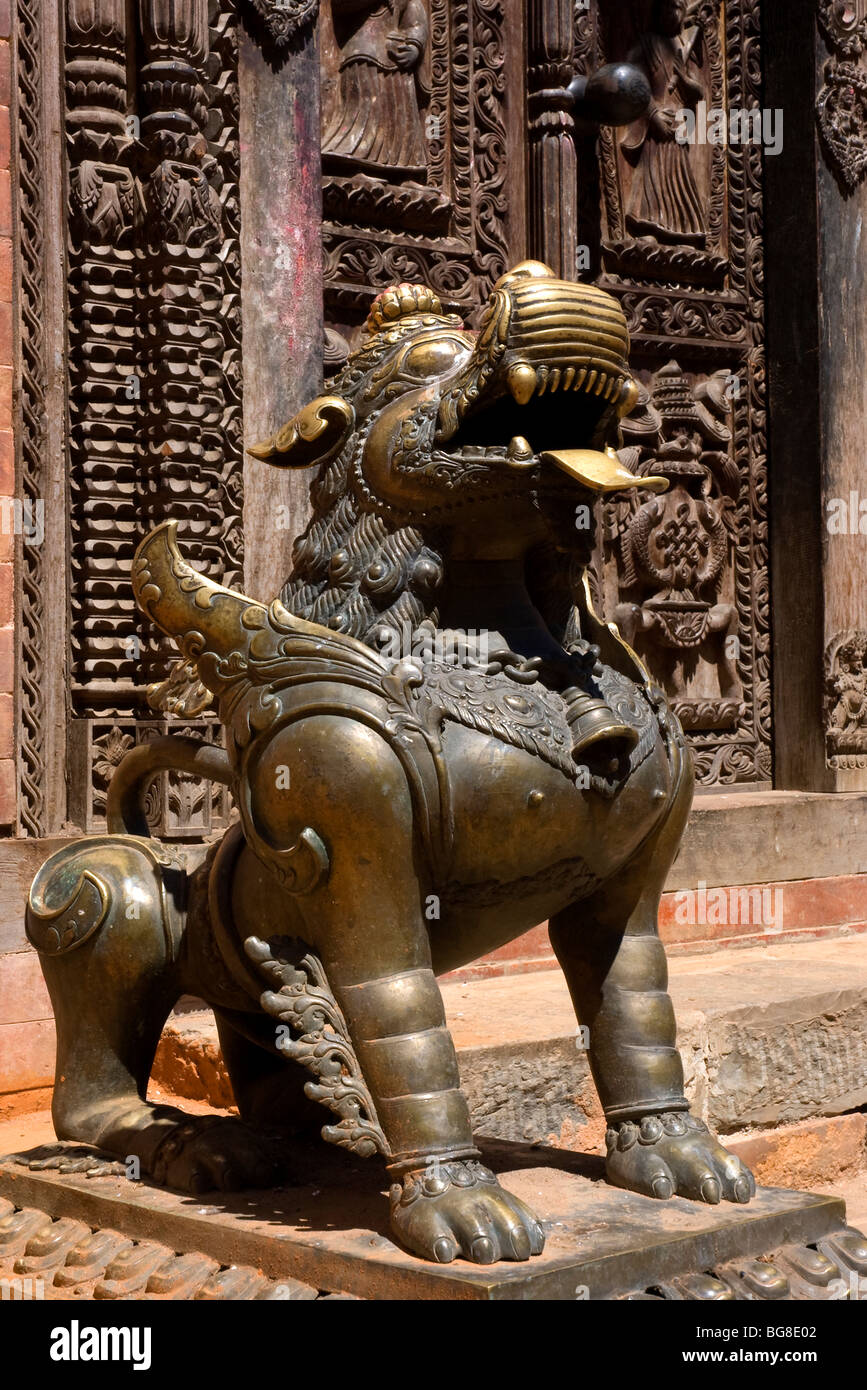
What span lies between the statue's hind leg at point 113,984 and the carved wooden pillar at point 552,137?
150 inches

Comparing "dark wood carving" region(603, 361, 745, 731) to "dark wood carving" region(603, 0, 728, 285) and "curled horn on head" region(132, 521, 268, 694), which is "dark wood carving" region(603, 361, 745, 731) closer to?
"dark wood carving" region(603, 0, 728, 285)

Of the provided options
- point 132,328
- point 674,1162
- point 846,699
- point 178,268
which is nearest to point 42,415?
point 132,328

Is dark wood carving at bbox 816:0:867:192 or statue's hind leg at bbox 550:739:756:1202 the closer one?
statue's hind leg at bbox 550:739:756:1202

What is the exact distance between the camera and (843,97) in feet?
21.4

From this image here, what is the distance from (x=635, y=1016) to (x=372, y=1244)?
57 cm

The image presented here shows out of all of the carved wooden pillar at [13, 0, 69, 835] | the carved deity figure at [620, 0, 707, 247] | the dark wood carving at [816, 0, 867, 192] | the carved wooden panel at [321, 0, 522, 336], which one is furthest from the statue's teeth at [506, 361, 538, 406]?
the dark wood carving at [816, 0, 867, 192]

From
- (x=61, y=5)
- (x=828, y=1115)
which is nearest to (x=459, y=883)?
(x=828, y=1115)

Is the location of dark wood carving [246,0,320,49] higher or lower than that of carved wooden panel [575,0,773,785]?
higher

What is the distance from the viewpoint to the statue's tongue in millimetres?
2217

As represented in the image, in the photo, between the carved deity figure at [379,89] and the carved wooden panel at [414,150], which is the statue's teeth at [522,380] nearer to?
the carved wooden panel at [414,150]

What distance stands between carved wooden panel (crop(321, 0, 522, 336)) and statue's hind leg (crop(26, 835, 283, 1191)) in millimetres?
2983

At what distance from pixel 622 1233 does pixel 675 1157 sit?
0.84 ft
